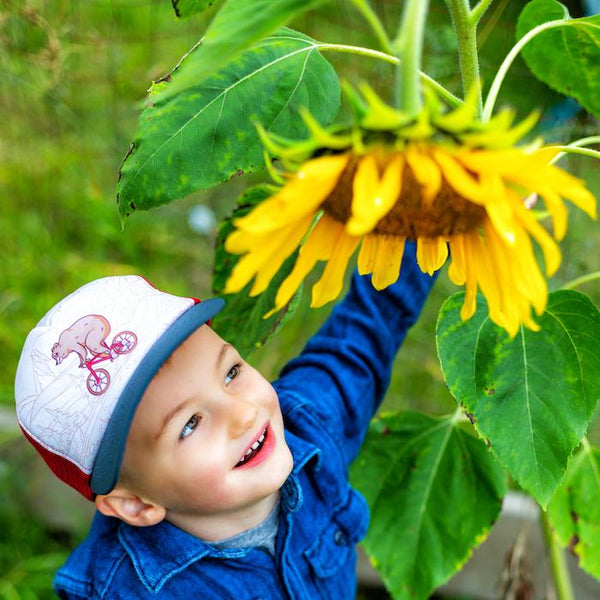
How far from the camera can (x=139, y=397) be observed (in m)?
0.59

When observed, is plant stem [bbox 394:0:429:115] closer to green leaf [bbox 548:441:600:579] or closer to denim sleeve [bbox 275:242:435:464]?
denim sleeve [bbox 275:242:435:464]

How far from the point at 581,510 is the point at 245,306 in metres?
0.45

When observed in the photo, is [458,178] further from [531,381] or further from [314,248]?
[531,381]

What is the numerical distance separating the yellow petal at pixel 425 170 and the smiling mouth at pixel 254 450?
34 centimetres

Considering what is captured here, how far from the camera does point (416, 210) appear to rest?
0.43m

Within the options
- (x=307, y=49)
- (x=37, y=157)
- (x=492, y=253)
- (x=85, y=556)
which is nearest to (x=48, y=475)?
(x=37, y=157)

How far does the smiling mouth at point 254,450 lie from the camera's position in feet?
2.19

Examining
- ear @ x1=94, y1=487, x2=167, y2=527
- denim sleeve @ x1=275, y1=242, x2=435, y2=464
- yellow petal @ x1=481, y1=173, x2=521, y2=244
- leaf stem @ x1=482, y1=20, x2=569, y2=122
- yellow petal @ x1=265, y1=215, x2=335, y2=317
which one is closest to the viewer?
yellow petal @ x1=481, y1=173, x2=521, y2=244

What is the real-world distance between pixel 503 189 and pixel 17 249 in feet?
5.14

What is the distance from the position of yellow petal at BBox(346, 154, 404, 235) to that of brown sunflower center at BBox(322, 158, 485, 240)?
12mm

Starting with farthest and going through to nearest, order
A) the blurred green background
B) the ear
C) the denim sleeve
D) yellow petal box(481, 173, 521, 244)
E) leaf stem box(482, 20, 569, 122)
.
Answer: the blurred green background < the denim sleeve < the ear < leaf stem box(482, 20, 569, 122) < yellow petal box(481, 173, 521, 244)

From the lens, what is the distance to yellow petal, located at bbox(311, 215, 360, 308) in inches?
19.1

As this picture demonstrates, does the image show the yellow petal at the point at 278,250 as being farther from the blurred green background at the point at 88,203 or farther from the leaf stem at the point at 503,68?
the blurred green background at the point at 88,203

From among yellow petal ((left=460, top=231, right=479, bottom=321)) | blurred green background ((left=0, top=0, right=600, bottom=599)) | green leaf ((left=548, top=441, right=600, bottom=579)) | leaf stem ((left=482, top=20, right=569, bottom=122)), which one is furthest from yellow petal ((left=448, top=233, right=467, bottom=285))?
blurred green background ((left=0, top=0, right=600, bottom=599))
